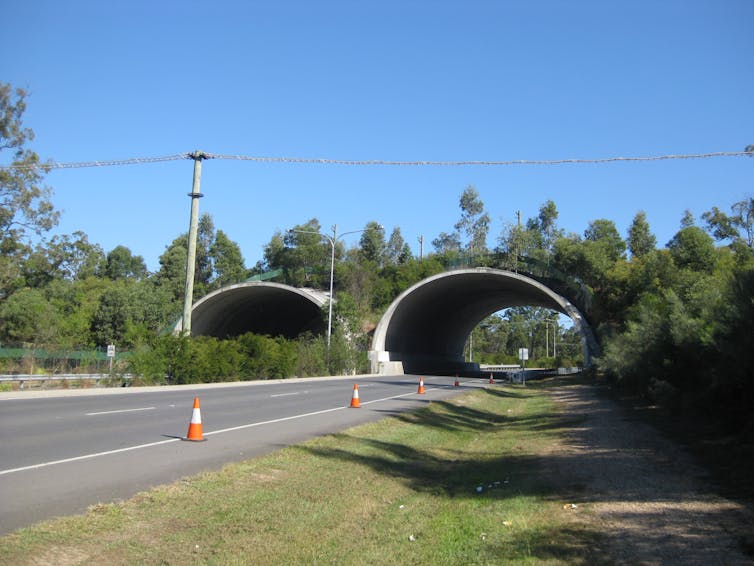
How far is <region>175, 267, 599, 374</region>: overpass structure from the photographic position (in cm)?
4803

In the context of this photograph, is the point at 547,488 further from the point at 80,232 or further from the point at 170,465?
the point at 80,232

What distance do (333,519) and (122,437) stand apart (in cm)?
596

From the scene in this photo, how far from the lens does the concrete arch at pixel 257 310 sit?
52.7 metres

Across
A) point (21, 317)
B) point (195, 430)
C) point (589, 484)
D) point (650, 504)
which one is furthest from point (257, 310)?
point (650, 504)

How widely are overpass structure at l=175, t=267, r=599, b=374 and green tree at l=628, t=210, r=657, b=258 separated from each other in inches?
347

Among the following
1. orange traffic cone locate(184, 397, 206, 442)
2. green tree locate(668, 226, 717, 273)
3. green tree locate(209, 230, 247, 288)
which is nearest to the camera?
orange traffic cone locate(184, 397, 206, 442)

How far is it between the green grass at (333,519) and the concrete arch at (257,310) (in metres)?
40.6

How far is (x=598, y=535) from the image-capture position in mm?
6035

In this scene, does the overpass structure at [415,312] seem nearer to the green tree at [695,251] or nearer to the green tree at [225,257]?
the green tree at [695,251]

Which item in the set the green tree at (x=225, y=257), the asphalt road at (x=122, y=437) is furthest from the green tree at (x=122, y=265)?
the asphalt road at (x=122, y=437)

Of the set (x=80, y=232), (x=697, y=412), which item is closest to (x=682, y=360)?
(x=697, y=412)

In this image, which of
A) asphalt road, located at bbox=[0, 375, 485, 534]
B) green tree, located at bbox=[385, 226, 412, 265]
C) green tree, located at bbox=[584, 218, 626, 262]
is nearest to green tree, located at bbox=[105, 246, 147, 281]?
green tree, located at bbox=[385, 226, 412, 265]

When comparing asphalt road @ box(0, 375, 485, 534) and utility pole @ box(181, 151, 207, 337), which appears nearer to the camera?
asphalt road @ box(0, 375, 485, 534)

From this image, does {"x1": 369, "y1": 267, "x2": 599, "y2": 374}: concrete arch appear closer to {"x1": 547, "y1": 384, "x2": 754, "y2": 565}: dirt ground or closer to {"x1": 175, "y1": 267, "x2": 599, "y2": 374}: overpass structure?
{"x1": 175, "y1": 267, "x2": 599, "y2": 374}: overpass structure
